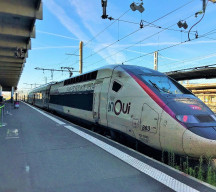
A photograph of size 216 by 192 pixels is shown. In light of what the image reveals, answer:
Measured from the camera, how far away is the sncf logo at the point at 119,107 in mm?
6102

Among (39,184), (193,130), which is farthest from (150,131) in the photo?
(39,184)

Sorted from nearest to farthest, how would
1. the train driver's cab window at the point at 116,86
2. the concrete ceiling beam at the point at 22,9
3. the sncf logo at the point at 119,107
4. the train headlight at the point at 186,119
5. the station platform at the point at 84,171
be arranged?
the station platform at the point at 84,171 < the train headlight at the point at 186,119 < the sncf logo at the point at 119,107 < the train driver's cab window at the point at 116,86 < the concrete ceiling beam at the point at 22,9

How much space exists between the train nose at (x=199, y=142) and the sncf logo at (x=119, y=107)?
77.7 inches

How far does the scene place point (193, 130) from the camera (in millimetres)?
4453

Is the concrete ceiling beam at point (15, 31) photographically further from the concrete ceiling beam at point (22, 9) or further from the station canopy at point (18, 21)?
the concrete ceiling beam at point (22, 9)

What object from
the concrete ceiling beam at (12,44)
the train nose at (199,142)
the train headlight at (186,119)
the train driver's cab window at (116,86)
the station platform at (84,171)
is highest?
the concrete ceiling beam at (12,44)

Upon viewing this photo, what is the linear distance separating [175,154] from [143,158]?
751 mm

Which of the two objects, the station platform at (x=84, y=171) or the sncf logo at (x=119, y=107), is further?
the sncf logo at (x=119, y=107)

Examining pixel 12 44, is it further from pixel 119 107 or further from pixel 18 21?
pixel 119 107

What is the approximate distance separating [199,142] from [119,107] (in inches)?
107

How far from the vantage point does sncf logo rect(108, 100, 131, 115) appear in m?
6.10

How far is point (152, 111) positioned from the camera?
5.17 m

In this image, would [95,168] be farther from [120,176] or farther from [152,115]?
[152,115]

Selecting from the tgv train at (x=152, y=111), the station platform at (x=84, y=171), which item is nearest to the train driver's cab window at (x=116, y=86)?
the tgv train at (x=152, y=111)
